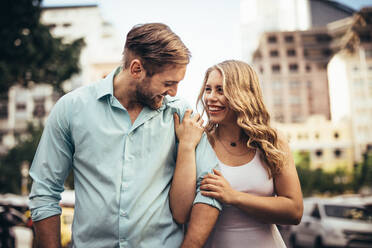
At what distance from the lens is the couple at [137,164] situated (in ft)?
5.87

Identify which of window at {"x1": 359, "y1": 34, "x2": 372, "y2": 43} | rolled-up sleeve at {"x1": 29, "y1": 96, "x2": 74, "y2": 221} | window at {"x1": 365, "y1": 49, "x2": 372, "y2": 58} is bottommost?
rolled-up sleeve at {"x1": 29, "y1": 96, "x2": 74, "y2": 221}

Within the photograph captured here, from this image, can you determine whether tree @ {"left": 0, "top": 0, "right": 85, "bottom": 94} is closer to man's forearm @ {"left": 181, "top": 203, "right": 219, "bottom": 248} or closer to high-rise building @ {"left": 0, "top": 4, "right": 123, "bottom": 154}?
man's forearm @ {"left": 181, "top": 203, "right": 219, "bottom": 248}

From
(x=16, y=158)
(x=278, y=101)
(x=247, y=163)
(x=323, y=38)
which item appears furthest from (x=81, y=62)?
(x=323, y=38)

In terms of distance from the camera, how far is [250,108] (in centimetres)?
241

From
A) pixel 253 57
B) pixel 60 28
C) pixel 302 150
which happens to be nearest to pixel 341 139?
pixel 302 150

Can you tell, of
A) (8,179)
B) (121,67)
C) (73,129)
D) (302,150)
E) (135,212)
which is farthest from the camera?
(302,150)

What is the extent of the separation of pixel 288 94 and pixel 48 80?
75426 millimetres

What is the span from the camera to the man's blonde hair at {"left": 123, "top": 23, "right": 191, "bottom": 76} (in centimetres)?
190

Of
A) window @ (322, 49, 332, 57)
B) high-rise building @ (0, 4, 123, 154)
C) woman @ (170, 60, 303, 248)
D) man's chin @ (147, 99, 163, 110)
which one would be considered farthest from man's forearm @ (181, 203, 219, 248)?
window @ (322, 49, 332, 57)

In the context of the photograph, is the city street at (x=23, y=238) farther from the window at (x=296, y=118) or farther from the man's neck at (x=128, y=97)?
the window at (x=296, y=118)

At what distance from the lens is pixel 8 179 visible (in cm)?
2808

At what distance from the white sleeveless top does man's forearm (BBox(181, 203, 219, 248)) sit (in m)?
0.51

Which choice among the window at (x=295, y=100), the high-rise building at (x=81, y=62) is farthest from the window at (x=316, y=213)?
the window at (x=295, y=100)

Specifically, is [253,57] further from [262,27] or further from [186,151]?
[186,151]
